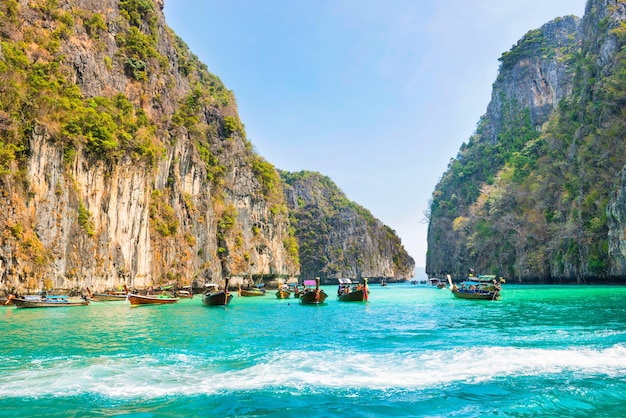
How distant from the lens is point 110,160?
3994 cm

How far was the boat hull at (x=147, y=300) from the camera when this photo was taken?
31459mm

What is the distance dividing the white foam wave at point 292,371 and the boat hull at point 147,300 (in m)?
20.6

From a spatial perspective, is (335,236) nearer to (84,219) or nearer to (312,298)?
(312,298)

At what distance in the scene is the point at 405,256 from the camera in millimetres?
150625

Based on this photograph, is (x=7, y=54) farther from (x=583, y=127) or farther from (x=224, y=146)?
(x=583, y=127)

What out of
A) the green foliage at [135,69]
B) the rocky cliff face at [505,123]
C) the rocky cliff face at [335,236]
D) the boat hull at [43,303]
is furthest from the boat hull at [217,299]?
the rocky cliff face at [335,236]

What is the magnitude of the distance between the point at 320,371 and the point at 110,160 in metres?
35.8

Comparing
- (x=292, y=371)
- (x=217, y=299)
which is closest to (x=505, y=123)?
(x=217, y=299)

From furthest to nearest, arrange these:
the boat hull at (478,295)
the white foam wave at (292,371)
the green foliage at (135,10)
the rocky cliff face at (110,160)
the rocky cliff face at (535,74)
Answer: the rocky cliff face at (535,74), the green foliage at (135,10), the boat hull at (478,295), the rocky cliff face at (110,160), the white foam wave at (292,371)

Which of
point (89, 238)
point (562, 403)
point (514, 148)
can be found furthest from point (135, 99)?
point (514, 148)

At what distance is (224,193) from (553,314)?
4770 cm

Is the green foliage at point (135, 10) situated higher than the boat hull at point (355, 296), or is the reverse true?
the green foliage at point (135, 10)

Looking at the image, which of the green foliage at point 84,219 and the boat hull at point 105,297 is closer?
the boat hull at point 105,297

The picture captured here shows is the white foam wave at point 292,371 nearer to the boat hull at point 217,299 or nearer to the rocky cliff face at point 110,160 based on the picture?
the boat hull at point 217,299
